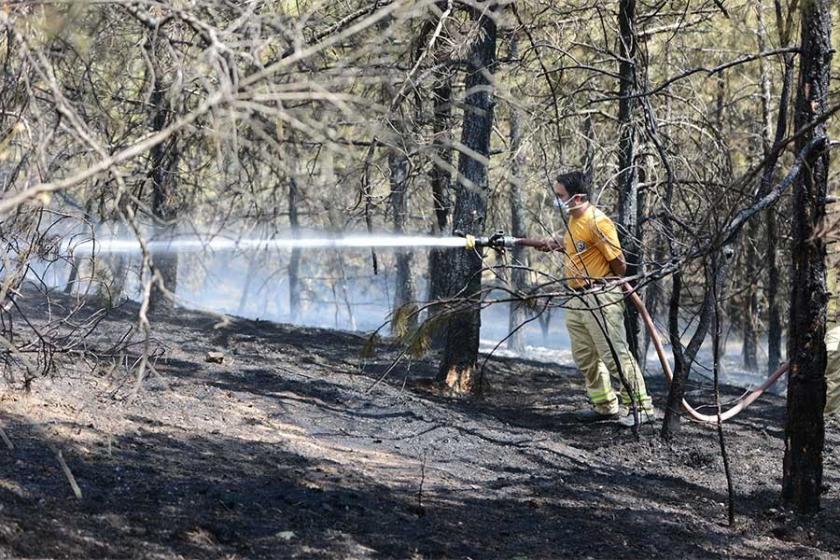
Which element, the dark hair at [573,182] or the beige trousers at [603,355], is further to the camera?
the beige trousers at [603,355]

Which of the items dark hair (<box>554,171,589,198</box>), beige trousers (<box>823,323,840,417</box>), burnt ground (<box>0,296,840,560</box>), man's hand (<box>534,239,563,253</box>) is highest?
dark hair (<box>554,171,589,198</box>)

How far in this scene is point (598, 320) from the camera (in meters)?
7.89

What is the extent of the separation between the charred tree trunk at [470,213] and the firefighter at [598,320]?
1.13 metres

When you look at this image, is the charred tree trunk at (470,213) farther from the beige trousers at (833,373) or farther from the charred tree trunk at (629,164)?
the beige trousers at (833,373)

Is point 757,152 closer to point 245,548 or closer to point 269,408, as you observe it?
point 269,408

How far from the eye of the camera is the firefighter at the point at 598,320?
808cm

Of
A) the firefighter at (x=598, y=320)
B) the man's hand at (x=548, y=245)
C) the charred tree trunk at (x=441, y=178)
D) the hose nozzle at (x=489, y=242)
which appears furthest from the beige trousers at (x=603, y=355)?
the charred tree trunk at (x=441, y=178)

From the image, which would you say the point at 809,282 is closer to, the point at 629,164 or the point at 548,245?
the point at 548,245

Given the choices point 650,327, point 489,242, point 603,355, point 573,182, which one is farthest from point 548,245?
point 603,355

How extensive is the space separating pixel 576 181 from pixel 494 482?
255 cm

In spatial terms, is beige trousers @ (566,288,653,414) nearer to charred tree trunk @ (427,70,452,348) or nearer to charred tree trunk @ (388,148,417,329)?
charred tree trunk @ (427,70,452,348)

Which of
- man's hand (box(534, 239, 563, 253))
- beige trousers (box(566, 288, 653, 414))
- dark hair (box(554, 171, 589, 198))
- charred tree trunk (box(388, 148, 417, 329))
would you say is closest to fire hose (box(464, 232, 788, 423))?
man's hand (box(534, 239, 563, 253))

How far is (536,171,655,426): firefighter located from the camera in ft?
26.5

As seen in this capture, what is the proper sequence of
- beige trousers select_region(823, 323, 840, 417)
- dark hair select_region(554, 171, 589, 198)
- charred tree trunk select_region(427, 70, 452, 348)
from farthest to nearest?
charred tree trunk select_region(427, 70, 452, 348), beige trousers select_region(823, 323, 840, 417), dark hair select_region(554, 171, 589, 198)
